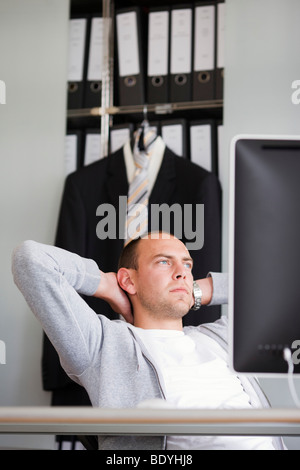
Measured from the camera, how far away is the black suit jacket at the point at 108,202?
2.49m

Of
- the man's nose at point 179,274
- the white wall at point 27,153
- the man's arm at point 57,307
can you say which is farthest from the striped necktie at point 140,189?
the man's arm at point 57,307

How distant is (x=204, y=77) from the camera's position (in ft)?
8.84

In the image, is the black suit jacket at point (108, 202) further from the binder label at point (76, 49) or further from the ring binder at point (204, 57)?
the binder label at point (76, 49)

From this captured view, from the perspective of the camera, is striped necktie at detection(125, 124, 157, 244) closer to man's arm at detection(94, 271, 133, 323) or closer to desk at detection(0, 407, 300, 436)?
man's arm at detection(94, 271, 133, 323)

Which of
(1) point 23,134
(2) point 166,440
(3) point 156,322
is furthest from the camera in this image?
(1) point 23,134

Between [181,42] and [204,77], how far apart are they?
187 millimetres

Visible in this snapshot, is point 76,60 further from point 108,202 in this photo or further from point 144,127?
point 108,202

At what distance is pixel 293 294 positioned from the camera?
3.03 feet

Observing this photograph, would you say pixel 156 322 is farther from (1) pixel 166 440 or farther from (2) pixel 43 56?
(2) pixel 43 56

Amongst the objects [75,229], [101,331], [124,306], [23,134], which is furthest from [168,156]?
[101,331]

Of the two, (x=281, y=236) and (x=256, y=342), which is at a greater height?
(x=281, y=236)

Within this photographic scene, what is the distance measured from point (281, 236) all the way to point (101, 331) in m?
0.78

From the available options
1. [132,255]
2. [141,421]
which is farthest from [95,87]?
[141,421]
